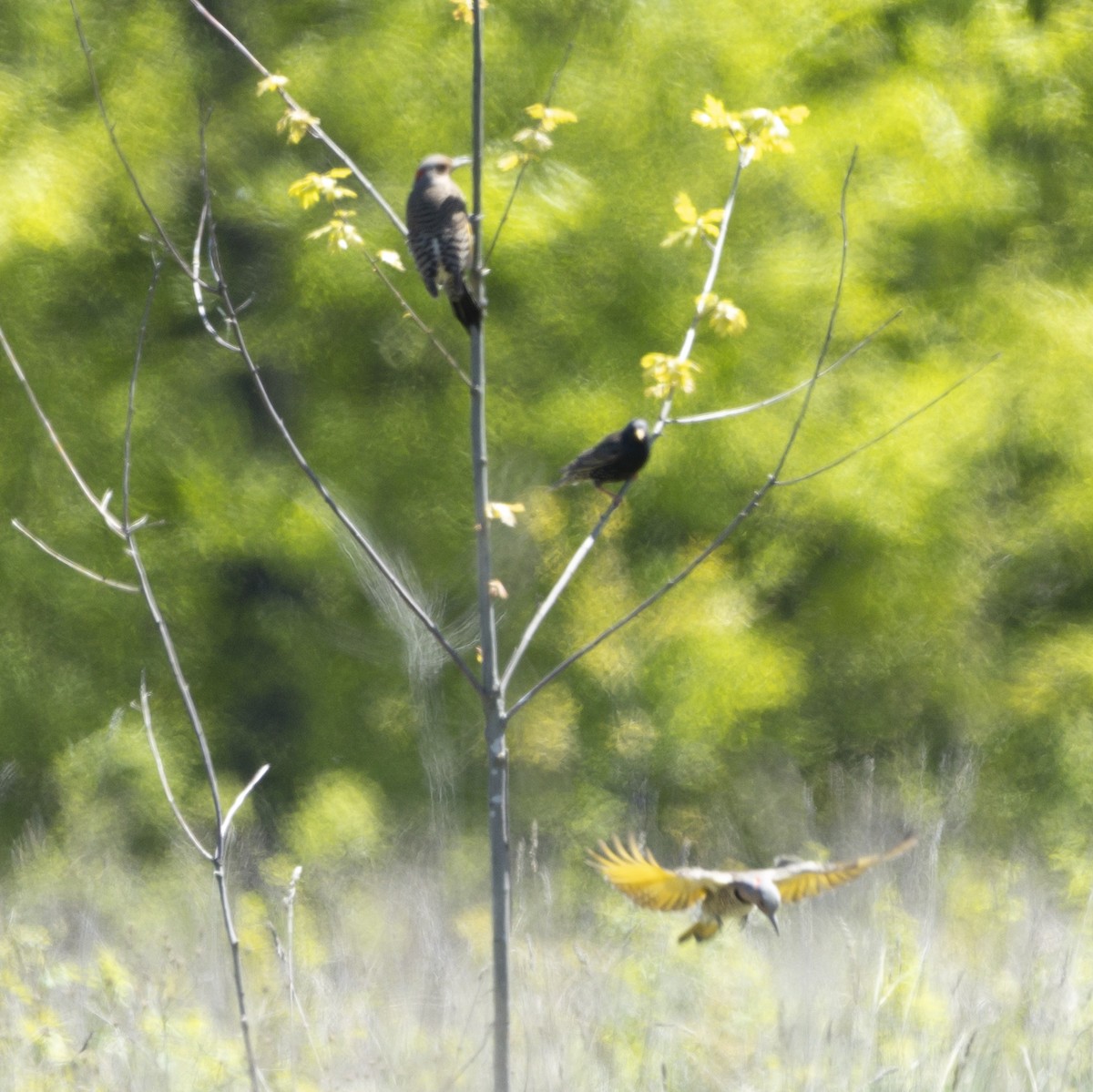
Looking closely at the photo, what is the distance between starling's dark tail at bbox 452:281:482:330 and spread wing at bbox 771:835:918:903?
839mm

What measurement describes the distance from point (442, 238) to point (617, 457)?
62cm

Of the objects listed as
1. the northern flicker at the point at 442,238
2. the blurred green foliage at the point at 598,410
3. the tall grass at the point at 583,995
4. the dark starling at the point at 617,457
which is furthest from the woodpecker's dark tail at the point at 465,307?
the blurred green foliage at the point at 598,410

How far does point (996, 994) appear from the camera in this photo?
2869 millimetres

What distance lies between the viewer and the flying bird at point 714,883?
1.63 m

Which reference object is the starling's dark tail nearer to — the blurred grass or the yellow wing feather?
the yellow wing feather

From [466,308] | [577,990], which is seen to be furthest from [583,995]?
[466,308]

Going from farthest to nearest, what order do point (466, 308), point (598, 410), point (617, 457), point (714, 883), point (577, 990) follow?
point (598, 410), point (577, 990), point (617, 457), point (466, 308), point (714, 883)

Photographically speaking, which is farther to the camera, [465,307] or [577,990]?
[577,990]

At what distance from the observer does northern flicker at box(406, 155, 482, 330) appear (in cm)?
203

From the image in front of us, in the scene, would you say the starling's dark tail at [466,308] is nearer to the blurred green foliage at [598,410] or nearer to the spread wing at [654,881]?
the spread wing at [654,881]

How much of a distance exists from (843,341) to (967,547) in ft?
2.62

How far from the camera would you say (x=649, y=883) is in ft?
5.54

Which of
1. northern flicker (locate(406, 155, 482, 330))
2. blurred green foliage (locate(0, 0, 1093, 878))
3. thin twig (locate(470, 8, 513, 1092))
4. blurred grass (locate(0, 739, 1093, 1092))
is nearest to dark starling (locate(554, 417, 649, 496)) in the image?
northern flicker (locate(406, 155, 482, 330))

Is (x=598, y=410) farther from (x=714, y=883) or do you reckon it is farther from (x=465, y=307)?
(x=714, y=883)
